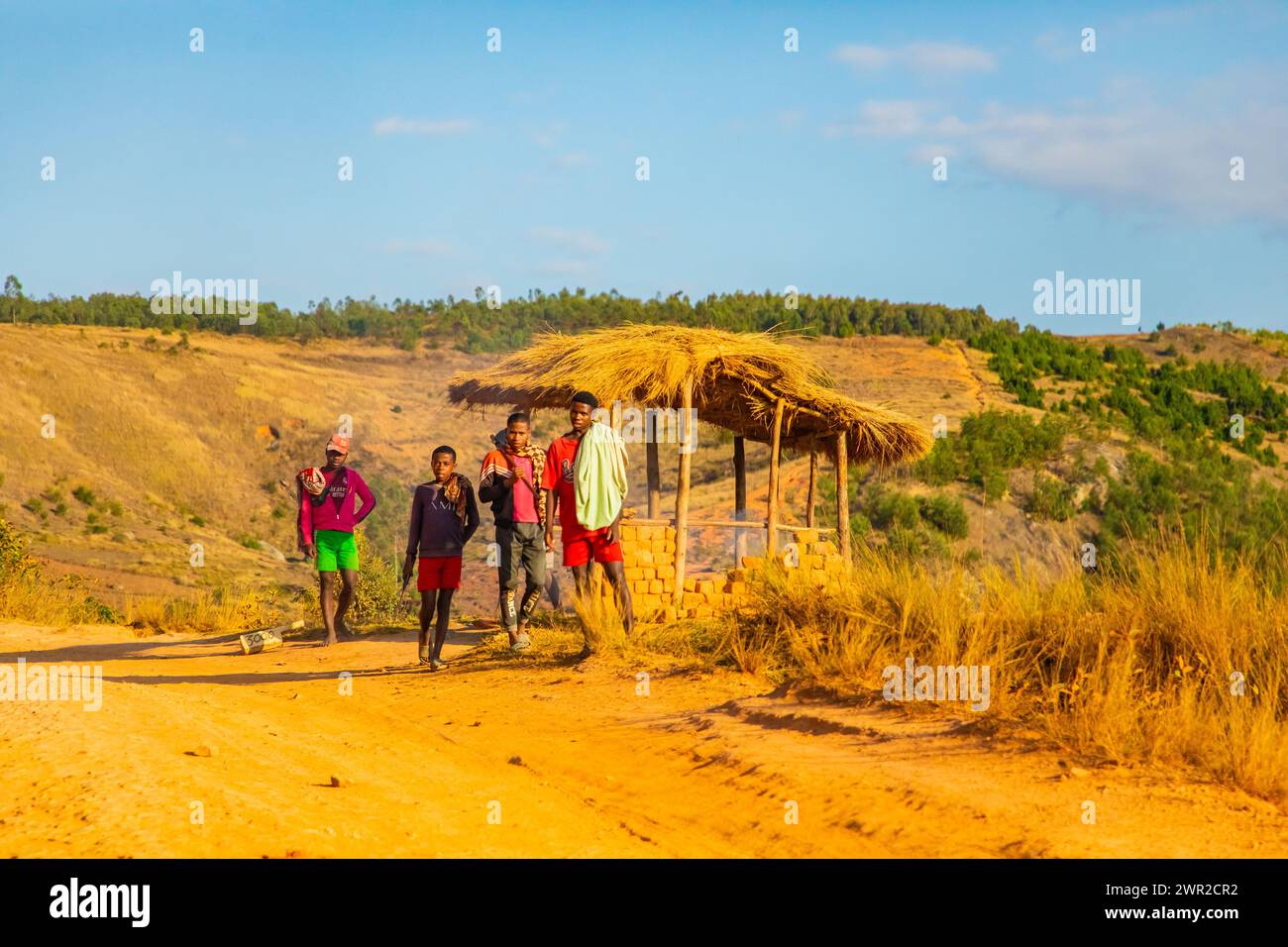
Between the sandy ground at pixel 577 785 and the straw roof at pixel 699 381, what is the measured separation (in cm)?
498

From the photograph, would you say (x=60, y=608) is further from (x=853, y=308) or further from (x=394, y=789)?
(x=853, y=308)

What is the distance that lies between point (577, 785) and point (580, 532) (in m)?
3.59

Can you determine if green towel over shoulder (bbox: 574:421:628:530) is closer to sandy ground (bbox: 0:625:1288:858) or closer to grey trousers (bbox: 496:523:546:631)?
grey trousers (bbox: 496:523:546:631)

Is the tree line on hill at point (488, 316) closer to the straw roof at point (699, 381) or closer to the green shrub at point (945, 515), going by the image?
the green shrub at point (945, 515)

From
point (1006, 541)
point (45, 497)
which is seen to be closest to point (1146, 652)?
point (1006, 541)

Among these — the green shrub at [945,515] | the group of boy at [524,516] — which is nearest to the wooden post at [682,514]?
the group of boy at [524,516]

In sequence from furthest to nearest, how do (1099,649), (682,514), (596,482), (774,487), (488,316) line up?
(488,316) < (774,487) < (682,514) < (596,482) < (1099,649)

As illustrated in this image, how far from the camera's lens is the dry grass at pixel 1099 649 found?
5.44 m

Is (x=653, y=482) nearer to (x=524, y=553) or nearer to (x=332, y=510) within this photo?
(x=332, y=510)

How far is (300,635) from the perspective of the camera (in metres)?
13.7

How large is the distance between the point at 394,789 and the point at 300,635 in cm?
880

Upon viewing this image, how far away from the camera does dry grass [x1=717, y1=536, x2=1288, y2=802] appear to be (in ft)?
17.8

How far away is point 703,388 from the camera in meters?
14.3

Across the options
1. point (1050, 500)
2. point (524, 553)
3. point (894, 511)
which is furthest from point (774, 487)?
point (1050, 500)
